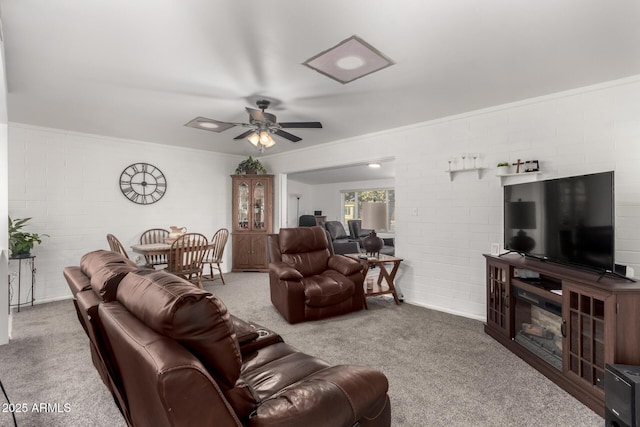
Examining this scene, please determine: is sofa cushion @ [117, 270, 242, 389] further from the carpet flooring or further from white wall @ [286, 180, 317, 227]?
white wall @ [286, 180, 317, 227]

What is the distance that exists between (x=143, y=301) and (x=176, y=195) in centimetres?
479

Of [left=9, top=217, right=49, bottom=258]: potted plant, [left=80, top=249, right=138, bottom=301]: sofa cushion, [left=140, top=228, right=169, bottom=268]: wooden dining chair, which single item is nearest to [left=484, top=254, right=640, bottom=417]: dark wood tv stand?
[left=80, top=249, right=138, bottom=301]: sofa cushion

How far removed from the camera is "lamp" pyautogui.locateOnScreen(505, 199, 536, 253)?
105 inches

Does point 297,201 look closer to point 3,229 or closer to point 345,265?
point 345,265

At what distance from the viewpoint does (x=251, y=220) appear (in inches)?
238

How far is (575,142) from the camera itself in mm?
2908

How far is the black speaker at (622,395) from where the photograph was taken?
1543 millimetres

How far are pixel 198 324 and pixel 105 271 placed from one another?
0.92m

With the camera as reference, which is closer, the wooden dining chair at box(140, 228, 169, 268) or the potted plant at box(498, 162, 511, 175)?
the potted plant at box(498, 162, 511, 175)

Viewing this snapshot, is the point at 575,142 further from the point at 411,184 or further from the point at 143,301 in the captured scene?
the point at 143,301

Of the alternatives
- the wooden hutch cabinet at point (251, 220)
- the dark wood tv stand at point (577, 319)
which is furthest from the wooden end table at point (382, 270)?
the wooden hutch cabinet at point (251, 220)

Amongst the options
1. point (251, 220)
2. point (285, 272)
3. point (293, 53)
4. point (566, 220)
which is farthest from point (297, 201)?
point (566, 220)

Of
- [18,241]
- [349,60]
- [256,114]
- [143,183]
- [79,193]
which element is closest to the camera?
[349,60]

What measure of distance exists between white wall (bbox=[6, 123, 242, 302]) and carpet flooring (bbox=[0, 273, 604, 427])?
102 centimetres
